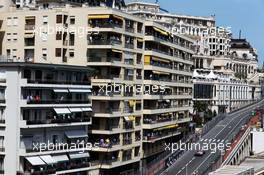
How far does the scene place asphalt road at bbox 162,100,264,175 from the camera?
80812 millimetres

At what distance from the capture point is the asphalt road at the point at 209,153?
265 ft

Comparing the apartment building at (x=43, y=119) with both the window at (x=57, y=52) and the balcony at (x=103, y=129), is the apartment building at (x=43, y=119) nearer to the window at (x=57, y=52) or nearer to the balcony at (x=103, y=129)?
the balcony at (x=103, y=129)

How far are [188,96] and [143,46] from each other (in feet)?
93.8

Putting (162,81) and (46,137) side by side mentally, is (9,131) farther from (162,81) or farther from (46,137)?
(162,81)

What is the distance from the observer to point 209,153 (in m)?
91.6

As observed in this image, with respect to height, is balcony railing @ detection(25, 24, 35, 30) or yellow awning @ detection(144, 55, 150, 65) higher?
balcony railing @ detection(25, 24, 35, 30)

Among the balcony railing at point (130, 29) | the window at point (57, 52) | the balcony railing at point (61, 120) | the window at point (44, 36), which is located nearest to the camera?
the balcony railing at point (61, 120)

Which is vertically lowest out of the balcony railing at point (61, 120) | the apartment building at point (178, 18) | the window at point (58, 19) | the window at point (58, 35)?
the balcony railing at point (61, 120)

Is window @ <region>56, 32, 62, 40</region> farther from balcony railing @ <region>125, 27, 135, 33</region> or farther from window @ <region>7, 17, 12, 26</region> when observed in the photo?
balcony railing @ <region>125, 27, 135, 33</region>

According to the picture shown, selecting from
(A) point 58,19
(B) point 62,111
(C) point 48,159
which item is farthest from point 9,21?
(C) point 48,159

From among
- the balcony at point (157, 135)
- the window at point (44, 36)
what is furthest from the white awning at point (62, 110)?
the balcony at point (157, 135)

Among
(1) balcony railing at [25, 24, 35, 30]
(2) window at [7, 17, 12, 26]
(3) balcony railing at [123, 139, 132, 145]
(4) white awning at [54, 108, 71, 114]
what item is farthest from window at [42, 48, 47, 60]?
(3) balcony railing at [123, 139, 132, 145]

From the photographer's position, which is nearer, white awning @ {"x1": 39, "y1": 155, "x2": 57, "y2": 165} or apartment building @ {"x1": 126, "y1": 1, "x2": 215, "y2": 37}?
white awning @ {"x1": 39, "y1": 155, "x2": 57, "y2": 165}

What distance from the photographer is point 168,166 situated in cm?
8275
